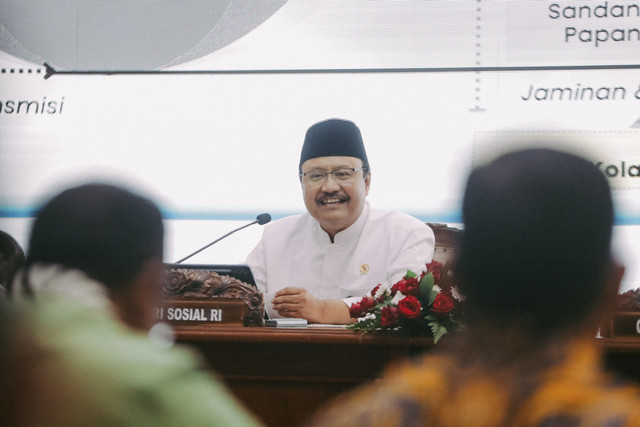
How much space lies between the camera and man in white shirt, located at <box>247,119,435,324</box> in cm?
356

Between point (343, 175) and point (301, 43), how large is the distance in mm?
647

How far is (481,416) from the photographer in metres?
0.73

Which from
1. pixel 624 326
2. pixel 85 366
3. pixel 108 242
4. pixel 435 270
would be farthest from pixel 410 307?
pixel 85 366

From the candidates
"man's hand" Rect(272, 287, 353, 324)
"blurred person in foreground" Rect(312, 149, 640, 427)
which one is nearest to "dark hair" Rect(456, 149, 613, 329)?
"blurred person in foreground" Rect(312, 149, 640, 427)

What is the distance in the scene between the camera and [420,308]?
239 centimetres

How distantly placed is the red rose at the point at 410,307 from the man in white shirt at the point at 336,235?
1.09m

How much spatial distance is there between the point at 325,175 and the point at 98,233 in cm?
283

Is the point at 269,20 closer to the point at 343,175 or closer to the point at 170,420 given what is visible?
the point at 343,175

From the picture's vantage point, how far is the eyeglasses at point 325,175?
3.65m

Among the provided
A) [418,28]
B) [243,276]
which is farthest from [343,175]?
[243,276]

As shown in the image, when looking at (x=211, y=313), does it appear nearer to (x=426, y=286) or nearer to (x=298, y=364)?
(x=298, y=364)

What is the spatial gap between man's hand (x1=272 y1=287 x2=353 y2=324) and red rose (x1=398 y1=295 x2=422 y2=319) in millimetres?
696

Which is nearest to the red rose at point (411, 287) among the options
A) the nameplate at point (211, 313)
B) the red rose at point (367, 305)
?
the red rose at point (367, 305)

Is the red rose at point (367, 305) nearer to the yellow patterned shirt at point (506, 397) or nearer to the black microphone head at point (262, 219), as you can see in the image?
the black microphone head at point (262, 219)
